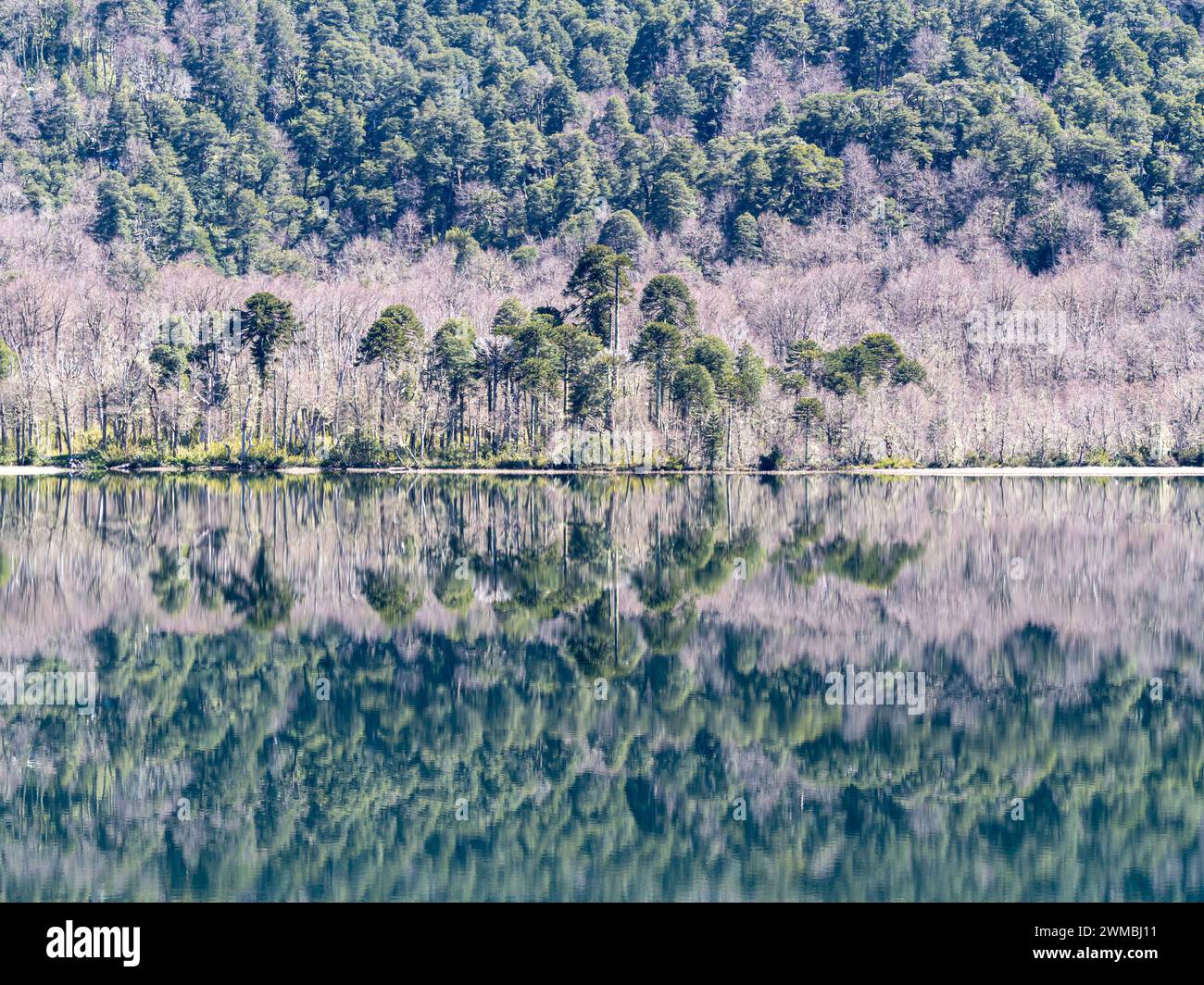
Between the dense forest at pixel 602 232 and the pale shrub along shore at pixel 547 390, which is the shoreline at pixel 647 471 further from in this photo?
the dense forest at pixel 602 232

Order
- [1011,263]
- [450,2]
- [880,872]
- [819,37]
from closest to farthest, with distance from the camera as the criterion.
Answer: [880,872] < [1011,263] < [819,37] < [450,2]

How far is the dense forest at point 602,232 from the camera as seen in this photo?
75.4 meters

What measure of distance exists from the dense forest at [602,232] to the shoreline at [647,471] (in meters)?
0.85

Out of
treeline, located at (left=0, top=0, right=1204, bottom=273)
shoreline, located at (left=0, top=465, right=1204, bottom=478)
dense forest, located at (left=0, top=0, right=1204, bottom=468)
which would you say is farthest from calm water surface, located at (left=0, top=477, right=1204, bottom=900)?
treeline, located at (left=0, top=0, right=1204, bottom=273)

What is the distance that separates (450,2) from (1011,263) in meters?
106

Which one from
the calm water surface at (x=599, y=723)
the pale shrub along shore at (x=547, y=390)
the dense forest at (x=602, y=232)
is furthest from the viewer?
the dense forest at (x=602, y=232)

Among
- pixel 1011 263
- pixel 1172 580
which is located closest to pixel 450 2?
pixel 1011 263

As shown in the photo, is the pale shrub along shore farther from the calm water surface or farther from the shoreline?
the calm water surface

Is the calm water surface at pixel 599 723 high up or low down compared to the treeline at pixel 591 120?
down

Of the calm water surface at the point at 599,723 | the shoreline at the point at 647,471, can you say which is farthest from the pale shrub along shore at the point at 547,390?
the calm water surface at the point at 599,723

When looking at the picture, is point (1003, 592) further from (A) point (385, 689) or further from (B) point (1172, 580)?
(A) point (385, 689)

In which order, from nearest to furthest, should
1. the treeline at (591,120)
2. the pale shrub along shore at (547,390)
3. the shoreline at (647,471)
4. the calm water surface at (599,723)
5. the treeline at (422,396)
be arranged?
the calm water surface at (599,723)
the shoreline at (647,471)
the treeline at (422,396)
the pale shrub along shore at (547,390)
the treeline at (591,120)

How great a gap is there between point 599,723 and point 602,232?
114 m

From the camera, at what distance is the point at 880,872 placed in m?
12.9
